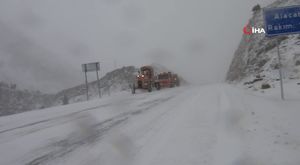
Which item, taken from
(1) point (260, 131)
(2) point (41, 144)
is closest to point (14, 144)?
(2) point (41, 144)

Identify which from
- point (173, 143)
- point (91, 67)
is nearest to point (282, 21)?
point (173, 143)

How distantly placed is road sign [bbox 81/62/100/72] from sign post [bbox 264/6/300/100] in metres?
23.5

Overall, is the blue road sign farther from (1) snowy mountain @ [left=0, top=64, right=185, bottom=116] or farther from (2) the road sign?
(1) snowy mountain @ [left=0, top=64, right=185, bottom=116]

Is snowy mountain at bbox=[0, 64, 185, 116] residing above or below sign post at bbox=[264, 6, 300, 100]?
below

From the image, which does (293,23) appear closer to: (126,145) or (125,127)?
(125,127)

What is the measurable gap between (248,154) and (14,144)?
5785 mm

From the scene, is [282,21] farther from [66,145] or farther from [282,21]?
[66,145]

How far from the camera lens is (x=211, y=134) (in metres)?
6.30

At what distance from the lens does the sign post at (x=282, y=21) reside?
12.1 metres

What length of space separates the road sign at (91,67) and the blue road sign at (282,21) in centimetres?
2350

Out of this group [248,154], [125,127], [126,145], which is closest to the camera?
[248,154]

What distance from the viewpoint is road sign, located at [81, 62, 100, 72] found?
3269 cm

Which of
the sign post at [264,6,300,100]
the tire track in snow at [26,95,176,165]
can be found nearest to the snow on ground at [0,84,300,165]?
the tire track in snow at [26,95,176,165]

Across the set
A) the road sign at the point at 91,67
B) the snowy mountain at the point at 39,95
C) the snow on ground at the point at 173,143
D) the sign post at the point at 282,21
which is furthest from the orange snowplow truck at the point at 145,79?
the snowy mountain at the point at 39,95
